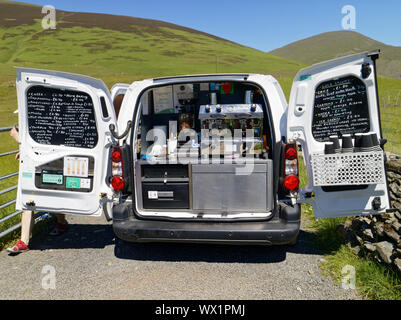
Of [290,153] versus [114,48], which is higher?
[114,48]

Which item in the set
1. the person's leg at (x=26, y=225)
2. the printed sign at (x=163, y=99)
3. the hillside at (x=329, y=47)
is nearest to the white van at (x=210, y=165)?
the person's leg at (x=26, y=225)

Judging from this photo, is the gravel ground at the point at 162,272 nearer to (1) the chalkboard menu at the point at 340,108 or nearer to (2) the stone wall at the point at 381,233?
(2) the stone wall at the point at 381,233

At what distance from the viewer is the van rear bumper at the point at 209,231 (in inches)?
117

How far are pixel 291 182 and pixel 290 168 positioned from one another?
0.46 ft

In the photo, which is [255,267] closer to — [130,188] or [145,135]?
[130,188]

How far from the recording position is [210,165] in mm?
3252

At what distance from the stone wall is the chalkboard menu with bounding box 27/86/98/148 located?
10.1ft

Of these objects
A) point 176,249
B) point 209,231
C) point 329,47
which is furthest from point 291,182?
point 329,47

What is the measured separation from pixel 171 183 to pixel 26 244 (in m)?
2.00

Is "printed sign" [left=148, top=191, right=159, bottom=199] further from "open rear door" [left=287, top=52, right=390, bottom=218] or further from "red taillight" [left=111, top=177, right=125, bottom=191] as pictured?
"open rear door" [left=287, top=52, right=390, bottom=218]

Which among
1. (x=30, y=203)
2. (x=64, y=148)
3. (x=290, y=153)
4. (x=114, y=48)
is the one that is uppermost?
(x=114, y=48)

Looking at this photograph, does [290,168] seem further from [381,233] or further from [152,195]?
[152,195]
